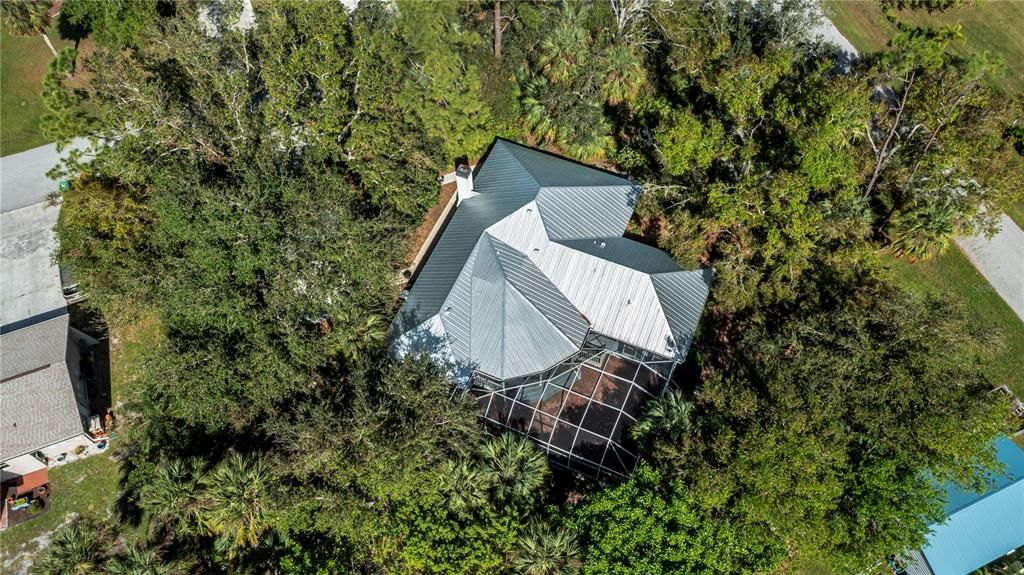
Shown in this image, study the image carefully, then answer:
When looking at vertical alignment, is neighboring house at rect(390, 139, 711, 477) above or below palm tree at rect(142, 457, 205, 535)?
above

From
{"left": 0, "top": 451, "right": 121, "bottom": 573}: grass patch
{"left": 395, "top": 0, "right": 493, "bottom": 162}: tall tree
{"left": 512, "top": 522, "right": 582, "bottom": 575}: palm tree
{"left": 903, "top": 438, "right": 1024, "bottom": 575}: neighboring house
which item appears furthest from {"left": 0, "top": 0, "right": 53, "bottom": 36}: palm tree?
{"left": 903, "top": 438, "right": 1024, "bottom": 575}: neighboring house

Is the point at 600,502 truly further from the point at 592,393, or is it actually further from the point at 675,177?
the point at 675,177

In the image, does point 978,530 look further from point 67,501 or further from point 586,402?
point 67,501


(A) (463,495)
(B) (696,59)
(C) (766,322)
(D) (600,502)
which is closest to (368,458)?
(A) (463,495)

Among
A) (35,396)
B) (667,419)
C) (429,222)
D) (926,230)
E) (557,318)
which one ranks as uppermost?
(926,230)

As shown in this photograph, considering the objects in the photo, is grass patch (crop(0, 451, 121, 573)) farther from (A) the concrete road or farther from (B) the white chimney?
(B) the white chimney

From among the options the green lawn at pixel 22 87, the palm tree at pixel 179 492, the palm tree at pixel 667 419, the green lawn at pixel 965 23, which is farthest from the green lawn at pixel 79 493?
the green lawn at pixel 965 23

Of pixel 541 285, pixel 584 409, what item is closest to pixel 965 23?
pixel 541 285
